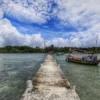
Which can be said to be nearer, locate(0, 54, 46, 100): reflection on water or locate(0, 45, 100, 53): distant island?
locate(0, 54, 46, 100): reflection on water

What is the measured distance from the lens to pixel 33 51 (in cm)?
12625

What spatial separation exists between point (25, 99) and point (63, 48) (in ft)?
389

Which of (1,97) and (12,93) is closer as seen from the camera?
(1,97)

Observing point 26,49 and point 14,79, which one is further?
point 26,49

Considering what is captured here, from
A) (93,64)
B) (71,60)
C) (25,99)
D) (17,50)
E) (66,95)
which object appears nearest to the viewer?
(25,99)

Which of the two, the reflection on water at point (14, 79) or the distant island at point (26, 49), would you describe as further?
the distant island at point (26, 49)

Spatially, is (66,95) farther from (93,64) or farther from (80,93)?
(93,64)

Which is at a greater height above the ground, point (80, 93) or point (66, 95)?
point (66, 95)

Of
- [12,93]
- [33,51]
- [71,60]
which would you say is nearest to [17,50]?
[33,51]

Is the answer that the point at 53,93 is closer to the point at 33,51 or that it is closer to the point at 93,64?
the point at 93,64

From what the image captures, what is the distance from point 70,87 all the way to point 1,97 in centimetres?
419

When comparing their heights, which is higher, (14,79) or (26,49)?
(26,49)

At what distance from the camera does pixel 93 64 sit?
80.1 ft

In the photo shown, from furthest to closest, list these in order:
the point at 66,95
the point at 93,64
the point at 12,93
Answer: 1. the point at 93,64
2. the point at 12,93
3. the point at 66,95
